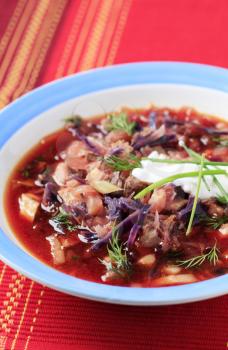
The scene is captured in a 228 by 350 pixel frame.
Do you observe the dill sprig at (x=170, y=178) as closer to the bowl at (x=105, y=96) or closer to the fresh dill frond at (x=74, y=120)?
the bowl at (x=105, y=96)

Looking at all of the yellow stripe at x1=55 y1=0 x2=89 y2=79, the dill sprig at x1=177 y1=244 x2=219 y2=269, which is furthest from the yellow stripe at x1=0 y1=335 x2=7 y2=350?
the yellow stripe at x1=55 y1=0 x2=89 y2=79

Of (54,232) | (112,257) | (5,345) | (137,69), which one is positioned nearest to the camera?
(5,345)

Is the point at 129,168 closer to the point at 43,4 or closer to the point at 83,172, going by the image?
the point at 83,172

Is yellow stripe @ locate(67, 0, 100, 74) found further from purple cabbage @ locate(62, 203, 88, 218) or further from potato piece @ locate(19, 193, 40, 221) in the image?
purple cabbage @ locate(62, 203, 88, 218)

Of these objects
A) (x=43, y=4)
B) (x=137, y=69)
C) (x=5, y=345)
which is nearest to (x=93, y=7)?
(x=43, y=4)

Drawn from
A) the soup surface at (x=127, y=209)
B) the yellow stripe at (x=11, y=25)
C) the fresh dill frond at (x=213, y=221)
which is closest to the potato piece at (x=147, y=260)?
the soup surface at (x=127, y=209)

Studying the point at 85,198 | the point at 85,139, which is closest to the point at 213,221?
the point at 85,198
